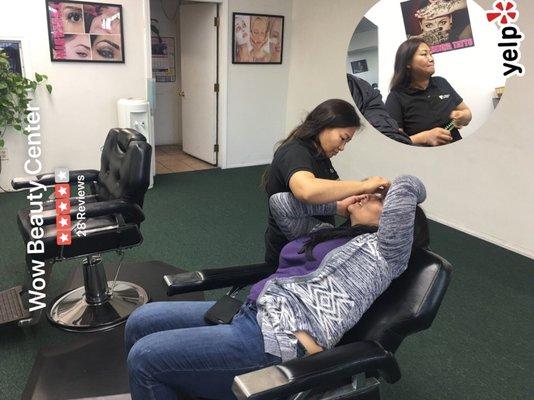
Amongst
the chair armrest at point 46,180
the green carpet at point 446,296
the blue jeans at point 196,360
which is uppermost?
the chair armrest at point 46,180

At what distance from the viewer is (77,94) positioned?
3963mm

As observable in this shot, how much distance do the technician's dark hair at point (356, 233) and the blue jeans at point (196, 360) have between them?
0.29 meters

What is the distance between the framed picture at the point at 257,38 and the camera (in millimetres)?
4613

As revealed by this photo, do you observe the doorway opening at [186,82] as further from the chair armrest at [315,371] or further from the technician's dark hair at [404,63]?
the chair armrest at [315,371]

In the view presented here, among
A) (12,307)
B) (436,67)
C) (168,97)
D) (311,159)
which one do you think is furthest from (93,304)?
(168,97)

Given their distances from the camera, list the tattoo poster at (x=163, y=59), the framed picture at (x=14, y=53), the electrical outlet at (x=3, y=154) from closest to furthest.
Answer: the framed picture at (x=14, y=53) < the electrical outlet at (x=3, y=154) < the tattoo poster at (x=163, y=59)

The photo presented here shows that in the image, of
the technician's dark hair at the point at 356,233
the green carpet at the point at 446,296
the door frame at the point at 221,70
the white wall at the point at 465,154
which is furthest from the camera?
the door frame at the point at 221,70

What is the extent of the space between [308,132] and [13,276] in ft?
6.56

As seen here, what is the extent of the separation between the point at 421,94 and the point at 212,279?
182cm

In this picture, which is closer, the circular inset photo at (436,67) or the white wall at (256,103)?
the circular inset photo at (436,67)

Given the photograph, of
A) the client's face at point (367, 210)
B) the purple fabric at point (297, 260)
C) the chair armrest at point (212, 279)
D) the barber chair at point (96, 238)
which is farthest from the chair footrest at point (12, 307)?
the client's face at point (367, 210)

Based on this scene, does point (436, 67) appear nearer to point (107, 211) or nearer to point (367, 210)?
point (367, 210)

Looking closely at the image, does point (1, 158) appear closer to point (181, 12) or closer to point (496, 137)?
point (181, 12)

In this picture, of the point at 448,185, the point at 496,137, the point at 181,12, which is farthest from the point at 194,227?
the point at 181,12
